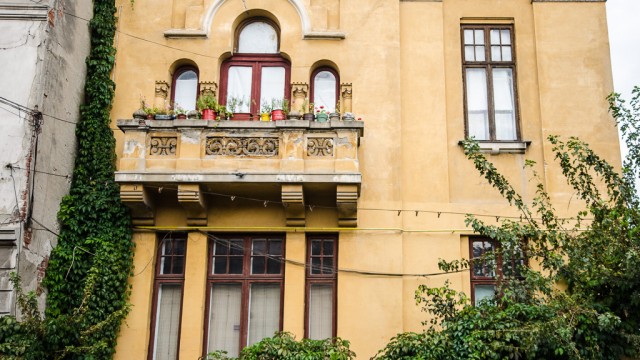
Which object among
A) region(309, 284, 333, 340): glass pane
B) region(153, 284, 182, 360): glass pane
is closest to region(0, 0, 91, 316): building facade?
region(153, 284, 182, 360): glass pane

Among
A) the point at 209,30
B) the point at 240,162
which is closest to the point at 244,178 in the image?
the point at 240,162

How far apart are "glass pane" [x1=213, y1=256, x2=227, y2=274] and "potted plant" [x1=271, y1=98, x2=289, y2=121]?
300cm

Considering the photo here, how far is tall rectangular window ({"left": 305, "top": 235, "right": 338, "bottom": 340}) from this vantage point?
50.3 feet

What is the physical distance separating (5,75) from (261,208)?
5.47 meters

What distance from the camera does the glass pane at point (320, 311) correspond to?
15.3m

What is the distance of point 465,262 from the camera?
14375mm

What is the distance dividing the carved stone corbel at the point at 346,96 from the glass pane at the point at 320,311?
12.1 feet

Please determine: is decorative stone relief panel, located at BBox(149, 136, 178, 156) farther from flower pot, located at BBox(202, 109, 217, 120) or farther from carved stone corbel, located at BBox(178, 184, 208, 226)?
carved stone corbel, located at BBox(178, 184, 208, 226)

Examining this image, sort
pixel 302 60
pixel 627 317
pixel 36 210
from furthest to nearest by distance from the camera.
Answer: pixel 302 60
pixel 36 210
pixel 627 317

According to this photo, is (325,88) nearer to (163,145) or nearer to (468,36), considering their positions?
(468,36)

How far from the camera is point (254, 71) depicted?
17125mm

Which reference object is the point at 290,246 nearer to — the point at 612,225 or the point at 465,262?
the point at 465,262

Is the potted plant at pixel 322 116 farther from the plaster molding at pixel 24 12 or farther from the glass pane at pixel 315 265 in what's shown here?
the plaster molding at pixel 24 12

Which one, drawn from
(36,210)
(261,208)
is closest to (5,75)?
(36,210)
